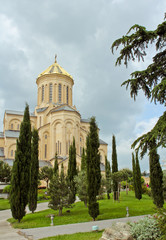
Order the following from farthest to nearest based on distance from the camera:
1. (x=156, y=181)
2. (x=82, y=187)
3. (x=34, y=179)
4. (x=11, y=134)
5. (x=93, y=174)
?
(x=11, y=134), (x=82, y=187), (x=34, y=179), (x=156, y=181), (x=93, y=174)

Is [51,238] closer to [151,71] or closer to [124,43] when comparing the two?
[151,71]

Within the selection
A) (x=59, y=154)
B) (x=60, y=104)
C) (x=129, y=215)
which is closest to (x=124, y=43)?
(x=129, y=215)

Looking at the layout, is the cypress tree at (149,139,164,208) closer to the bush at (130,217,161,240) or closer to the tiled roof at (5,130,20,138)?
the bush at (130,217,161,240)

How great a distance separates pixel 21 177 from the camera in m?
12.7

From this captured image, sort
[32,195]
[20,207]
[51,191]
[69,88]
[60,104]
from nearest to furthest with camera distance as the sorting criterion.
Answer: [20,207] < [51,191] < [32,195] < [60,104] < [69,88]

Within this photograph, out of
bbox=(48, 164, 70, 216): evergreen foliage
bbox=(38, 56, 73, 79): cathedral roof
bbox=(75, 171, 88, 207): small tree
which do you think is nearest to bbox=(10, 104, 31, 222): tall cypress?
bbox=(48, 164, 70, 216): evergreen foliage

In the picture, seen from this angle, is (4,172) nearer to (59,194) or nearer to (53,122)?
(53,122)

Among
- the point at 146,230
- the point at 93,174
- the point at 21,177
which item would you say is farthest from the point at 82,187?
the point at 146,230

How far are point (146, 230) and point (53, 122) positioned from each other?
33.0 m

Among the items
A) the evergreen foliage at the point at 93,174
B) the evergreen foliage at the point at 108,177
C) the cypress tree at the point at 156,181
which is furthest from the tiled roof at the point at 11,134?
the cypress tree at the point at 156,181

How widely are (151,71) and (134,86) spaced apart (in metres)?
0.82

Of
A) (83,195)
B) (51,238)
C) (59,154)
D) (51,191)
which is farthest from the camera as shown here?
(59,154)

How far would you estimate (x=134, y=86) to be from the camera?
829 centimetres

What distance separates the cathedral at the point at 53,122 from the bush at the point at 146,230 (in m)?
27.3
